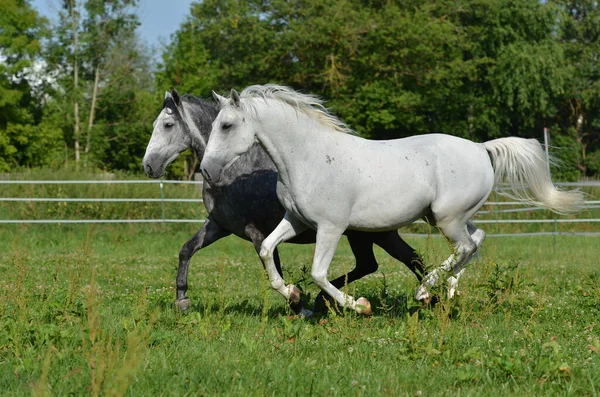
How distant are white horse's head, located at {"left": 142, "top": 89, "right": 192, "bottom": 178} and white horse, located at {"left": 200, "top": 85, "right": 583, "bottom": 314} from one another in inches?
30.7

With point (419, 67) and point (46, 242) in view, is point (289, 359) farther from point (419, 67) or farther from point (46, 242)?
point (419, 67)

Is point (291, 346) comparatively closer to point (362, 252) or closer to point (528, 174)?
point (362, 252)

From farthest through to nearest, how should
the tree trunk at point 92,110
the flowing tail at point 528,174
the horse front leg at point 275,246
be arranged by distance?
the tree trunk at point 92,110 < the flowing tail at point 528,174 < the horse front leg at point 275,246

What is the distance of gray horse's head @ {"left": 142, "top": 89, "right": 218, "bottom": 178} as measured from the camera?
673cm

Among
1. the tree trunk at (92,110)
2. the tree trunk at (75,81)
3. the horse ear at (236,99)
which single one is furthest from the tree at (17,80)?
the horse ear at (236,99)

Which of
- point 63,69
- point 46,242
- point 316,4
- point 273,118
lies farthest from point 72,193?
point 63,69

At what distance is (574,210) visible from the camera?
7.08 meters

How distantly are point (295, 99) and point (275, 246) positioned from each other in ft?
3.82

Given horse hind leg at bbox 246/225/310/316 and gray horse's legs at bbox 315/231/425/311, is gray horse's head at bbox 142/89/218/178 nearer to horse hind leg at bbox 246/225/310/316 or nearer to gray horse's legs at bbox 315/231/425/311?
horse hind leg at bbox 246/225/310/316

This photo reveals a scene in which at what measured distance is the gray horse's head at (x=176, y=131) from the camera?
673 cm

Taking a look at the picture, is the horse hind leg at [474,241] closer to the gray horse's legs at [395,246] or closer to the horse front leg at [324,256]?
the gray horse's legs at [395,246]

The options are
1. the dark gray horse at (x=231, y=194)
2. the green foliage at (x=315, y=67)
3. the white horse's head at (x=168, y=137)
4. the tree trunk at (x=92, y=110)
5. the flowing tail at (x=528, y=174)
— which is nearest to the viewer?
the dark gray horse at (x=231, y=194)

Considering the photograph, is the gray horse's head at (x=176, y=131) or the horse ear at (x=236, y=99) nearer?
the horse ear at (x=236, y=99)

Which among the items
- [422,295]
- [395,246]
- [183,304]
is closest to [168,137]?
[183,304]
